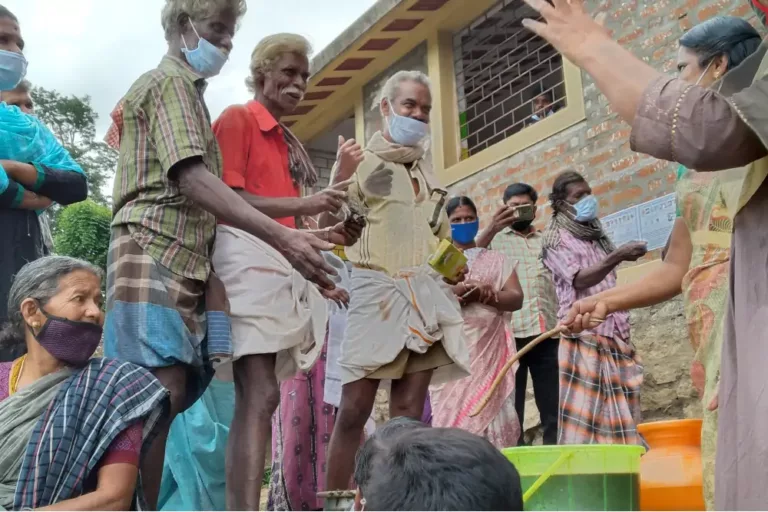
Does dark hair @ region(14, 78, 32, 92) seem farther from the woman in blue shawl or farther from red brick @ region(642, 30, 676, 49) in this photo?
red brick @ region(642, 30, 676, 49)

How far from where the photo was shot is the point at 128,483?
7.57ft

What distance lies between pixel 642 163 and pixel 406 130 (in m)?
2.62

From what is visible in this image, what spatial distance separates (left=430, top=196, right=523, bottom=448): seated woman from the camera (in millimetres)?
4973

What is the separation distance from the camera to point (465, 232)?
535cm

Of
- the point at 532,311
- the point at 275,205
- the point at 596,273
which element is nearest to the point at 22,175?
the point at 275,205

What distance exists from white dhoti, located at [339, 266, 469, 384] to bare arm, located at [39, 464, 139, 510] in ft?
4.80

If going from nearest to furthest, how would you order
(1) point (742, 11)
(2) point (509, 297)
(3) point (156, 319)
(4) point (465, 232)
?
(3) point (156, 319)
(2) point (509, 297)
(4) point (465, 232)
(1) point (742, 11)

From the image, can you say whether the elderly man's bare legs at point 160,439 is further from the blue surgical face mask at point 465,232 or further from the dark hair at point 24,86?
the blue surgical face mask at point 465,232

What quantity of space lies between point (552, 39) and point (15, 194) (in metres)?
2.50

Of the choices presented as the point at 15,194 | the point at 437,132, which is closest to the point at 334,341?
the point at 15,194

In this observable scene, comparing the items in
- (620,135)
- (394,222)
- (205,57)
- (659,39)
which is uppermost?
(659,39)

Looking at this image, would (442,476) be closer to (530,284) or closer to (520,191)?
(520,191)

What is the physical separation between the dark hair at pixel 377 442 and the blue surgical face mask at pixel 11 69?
277 centimetres

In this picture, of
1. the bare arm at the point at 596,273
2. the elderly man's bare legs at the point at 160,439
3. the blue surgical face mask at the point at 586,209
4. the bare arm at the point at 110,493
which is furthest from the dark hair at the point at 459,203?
the bare arm at the point at 110,493
